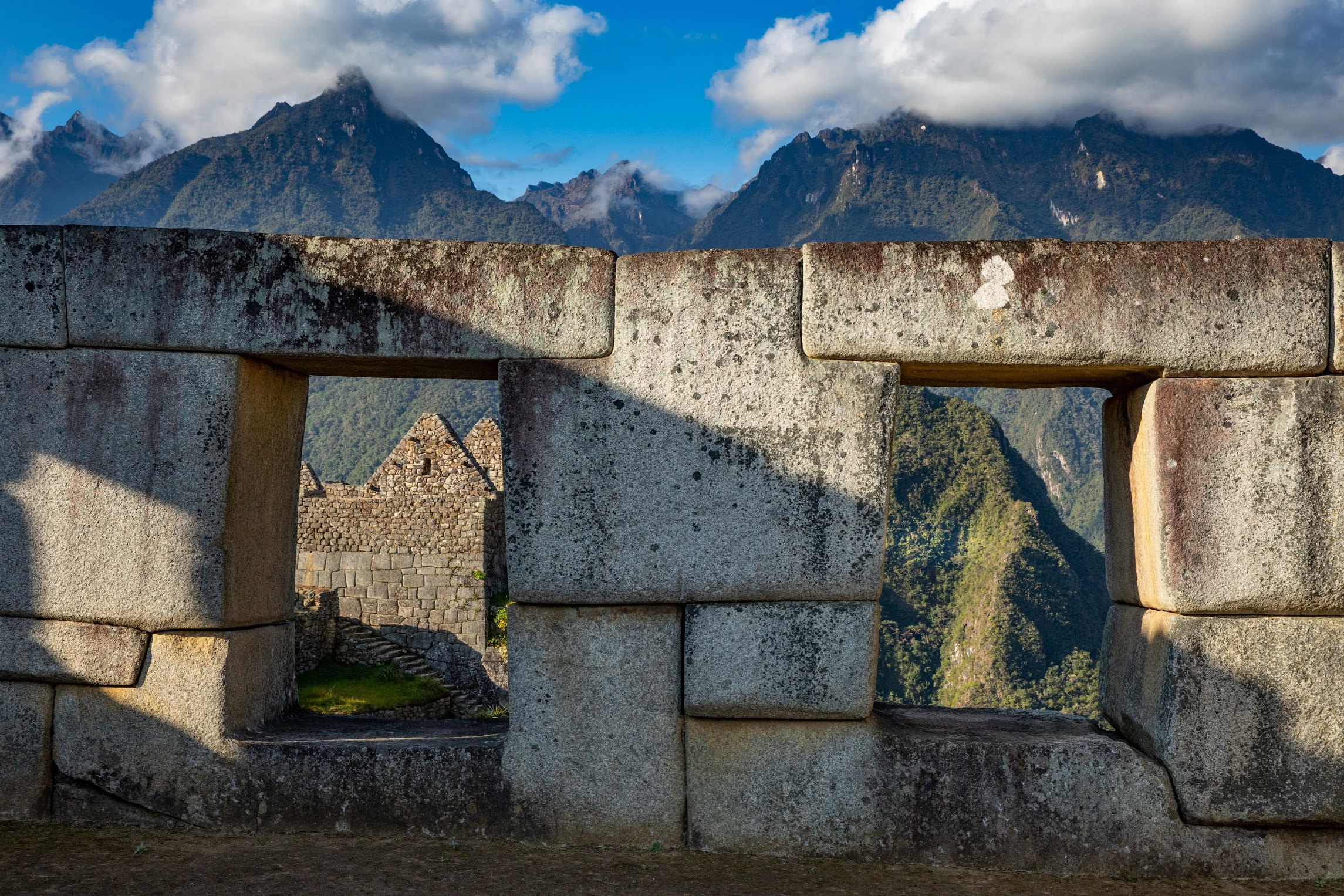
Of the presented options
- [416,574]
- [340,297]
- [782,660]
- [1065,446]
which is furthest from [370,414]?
[782,660]

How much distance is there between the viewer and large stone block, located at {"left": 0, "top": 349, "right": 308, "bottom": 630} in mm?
3416

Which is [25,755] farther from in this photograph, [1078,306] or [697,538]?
[1078,306]

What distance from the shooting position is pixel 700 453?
3322 mm

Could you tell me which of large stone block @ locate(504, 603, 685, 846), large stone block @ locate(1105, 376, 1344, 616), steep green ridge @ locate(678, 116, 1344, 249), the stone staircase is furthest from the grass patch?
steep green ridge @ locate(678, 116, 1344, 249)

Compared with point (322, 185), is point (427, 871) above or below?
below

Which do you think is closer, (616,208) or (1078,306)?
(1078,306)

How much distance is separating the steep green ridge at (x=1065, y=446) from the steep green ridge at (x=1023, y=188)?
55.2 feet

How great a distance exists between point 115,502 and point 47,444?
0.32 meters

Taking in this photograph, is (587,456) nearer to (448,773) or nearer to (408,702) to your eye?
(448,773)

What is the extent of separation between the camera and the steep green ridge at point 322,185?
10269 cm

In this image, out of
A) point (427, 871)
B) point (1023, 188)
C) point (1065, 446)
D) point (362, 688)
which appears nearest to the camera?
point (427, 871)

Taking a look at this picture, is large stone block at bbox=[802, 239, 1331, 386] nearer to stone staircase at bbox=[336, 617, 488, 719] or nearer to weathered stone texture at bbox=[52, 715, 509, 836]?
weathered stone texture at bbox=[52, 715, 509, 836]

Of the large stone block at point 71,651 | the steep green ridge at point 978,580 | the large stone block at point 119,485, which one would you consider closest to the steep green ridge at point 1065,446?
the steep green ridge at point 978,580

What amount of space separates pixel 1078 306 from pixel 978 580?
4064cm
